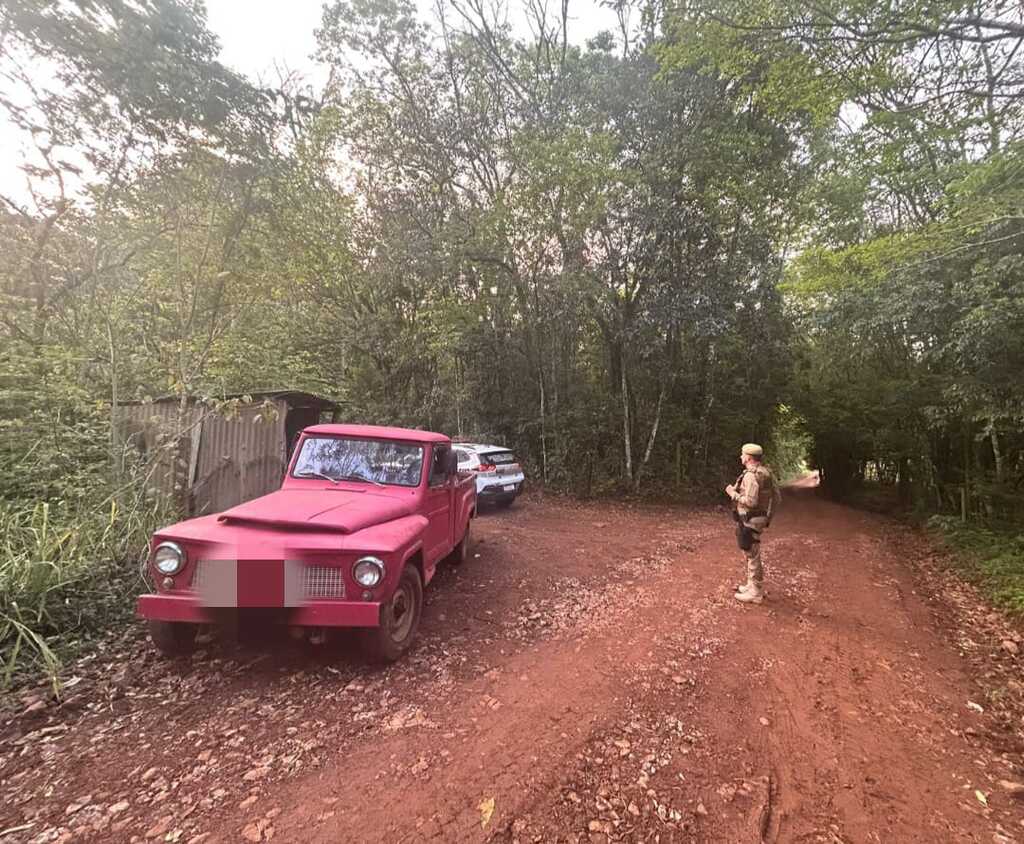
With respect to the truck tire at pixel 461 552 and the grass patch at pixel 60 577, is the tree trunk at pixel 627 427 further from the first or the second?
the grass patch at pixel 60 577

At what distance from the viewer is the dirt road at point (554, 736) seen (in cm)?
233

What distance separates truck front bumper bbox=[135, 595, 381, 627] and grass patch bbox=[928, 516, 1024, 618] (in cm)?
676

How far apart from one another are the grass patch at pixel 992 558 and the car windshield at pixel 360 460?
6.65m

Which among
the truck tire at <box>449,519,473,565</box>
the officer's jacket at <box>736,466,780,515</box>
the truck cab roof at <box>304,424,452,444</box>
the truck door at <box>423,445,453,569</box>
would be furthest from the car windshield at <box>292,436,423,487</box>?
the officer's jacket at <box>736,466,780,515</box>

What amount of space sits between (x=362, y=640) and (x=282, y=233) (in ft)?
A: 27.5

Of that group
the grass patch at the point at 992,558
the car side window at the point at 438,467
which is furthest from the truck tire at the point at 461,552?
the grass patch at the point at 992,558

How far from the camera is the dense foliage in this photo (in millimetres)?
6012

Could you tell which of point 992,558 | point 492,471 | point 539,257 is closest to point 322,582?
point 492,471

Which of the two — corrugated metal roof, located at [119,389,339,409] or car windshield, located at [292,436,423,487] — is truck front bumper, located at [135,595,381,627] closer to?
car windshield, located at [292,436,423,487]

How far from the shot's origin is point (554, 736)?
294cm

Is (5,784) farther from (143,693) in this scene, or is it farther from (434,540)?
(434,540)

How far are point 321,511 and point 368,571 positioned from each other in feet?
2.53

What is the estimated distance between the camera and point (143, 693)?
335 centimetres

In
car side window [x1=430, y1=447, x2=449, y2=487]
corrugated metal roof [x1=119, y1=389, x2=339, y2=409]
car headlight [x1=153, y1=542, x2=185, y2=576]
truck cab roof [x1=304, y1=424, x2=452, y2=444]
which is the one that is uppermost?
corrugated metal roof [x1=119, y1=389, x2=339, y2=409]
